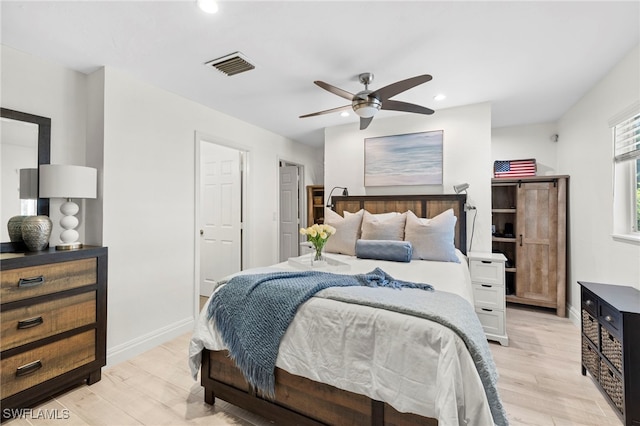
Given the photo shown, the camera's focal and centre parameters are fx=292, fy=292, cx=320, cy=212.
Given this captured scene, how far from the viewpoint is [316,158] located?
584 centimetres

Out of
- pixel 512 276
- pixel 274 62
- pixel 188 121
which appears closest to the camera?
pixel 274 62

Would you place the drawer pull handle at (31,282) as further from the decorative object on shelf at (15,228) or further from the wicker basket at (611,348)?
the wicker basket at (611,348)

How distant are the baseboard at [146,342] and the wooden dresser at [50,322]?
0.27 m

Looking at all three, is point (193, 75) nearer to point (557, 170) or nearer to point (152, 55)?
point (152, 55)

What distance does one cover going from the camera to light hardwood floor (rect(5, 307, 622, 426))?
184 centimetres

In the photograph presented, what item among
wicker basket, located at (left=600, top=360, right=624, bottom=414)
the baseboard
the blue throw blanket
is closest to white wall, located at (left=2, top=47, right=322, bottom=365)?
the baseboard

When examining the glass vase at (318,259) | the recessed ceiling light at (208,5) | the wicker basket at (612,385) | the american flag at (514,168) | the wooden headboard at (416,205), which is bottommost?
the wicker basket at (612,385)

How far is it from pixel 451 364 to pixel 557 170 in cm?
409

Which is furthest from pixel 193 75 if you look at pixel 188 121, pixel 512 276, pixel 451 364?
Result: pixel 512 276

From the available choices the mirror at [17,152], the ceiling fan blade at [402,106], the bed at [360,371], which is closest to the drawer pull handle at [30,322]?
the mirror at [17,152]

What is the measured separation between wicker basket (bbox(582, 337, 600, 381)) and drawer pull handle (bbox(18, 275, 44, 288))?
152 inches

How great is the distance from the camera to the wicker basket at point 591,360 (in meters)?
2.09

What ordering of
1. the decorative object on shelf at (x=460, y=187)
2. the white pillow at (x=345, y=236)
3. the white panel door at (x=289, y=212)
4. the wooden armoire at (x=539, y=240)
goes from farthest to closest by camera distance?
the white panel door at (x=289, y=212)
the wooden armoire at (x=539, y=240)
the decorative object on shelf at (x=460, y=187)
the white pillow at (x=345, y=236)

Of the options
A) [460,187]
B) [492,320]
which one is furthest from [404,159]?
[492,320]
